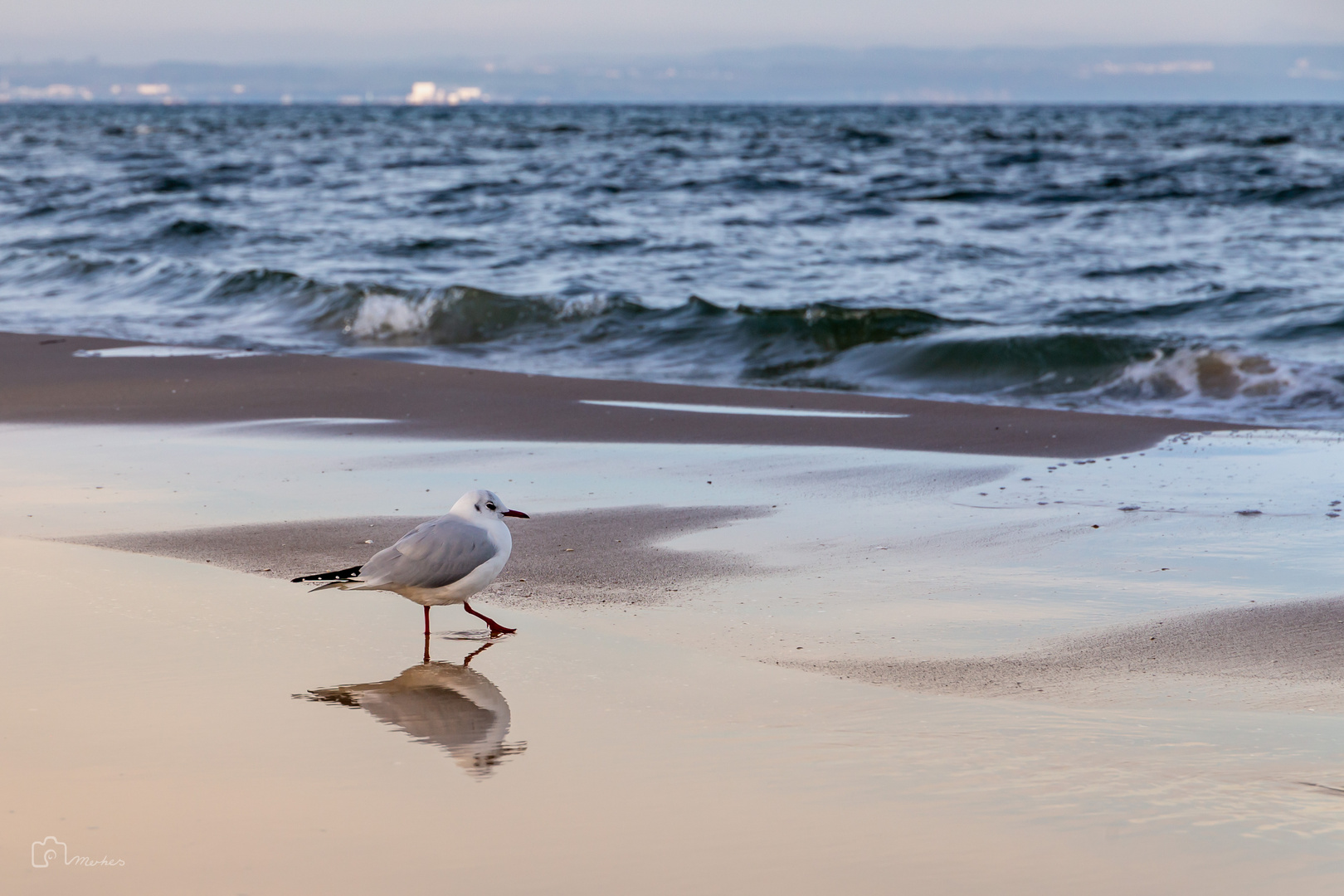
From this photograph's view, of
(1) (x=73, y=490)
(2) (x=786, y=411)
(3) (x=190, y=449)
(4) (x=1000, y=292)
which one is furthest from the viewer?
(4) (x=1000, y=292)

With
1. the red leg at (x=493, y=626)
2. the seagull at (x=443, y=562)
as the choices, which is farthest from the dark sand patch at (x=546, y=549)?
the seagull at (x=443, y=562)

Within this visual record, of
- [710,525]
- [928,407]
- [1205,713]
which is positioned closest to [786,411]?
[928,407]

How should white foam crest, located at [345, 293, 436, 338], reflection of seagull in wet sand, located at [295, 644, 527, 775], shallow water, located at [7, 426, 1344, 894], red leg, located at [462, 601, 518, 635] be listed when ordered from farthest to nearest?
white foam crest, located at [345, 293, 436, 338] < red leg, located at [462, 601, 518, 635] < reflection of seagull in wet sand, located at [295, 644, 527, 775] < shallow water, located at [7, 426, 1344, 894]

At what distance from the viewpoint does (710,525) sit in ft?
17.0

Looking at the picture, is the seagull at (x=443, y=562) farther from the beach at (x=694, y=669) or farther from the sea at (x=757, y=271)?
the sea at (x=757, y=271)

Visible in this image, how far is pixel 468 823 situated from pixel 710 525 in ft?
8.85

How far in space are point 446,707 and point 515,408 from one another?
4.70 meters

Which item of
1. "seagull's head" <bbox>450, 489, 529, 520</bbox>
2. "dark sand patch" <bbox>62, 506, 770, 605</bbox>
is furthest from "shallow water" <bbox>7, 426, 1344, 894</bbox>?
"seagull's head" <bbox>450, 489, 529, 520</bbox>

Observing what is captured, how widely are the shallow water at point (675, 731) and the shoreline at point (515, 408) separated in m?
1.65

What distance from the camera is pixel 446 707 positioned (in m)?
3.28

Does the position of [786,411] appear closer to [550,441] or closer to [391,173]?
[550,441]

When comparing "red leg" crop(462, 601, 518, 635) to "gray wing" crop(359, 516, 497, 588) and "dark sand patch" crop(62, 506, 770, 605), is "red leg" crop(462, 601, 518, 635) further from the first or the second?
"dark sand patch" crop(62, 506, 770, 605)

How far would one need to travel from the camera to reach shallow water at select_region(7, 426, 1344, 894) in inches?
96.4

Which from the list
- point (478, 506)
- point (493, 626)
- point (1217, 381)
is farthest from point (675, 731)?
point (1217, 381)
